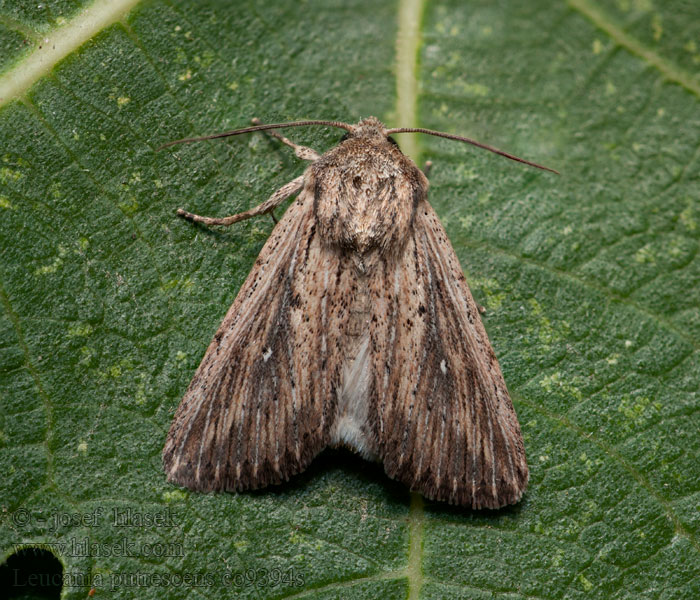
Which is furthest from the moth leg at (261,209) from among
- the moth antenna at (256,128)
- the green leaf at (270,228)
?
the moth antenna at (256,128)

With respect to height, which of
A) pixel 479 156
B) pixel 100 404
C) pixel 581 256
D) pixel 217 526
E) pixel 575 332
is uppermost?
pixel 479 156

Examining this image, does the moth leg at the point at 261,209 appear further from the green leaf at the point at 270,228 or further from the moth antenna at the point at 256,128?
the moth antenna at the point at 256,128

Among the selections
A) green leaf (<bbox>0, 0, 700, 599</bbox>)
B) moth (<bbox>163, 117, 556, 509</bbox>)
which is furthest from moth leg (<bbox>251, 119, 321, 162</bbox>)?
moth (<bbox>163, 117, 556, 509</bbox>)

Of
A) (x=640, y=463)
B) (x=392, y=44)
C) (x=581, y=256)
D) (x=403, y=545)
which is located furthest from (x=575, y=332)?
(x=392, y=44)

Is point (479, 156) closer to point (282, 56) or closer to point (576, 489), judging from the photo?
point (282, 56)

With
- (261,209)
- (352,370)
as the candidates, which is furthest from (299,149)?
(352,370)
